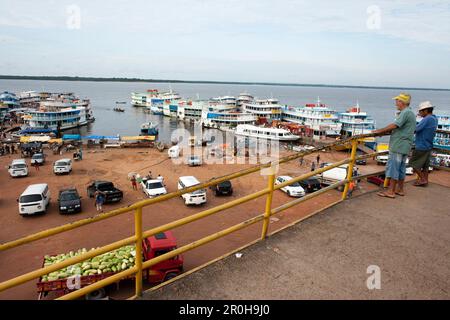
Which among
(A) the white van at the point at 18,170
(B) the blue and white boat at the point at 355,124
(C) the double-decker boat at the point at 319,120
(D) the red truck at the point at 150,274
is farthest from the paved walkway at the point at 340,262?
(B) the blue and white boat at the point at 355,124

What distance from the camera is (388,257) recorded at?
3723 millimetres

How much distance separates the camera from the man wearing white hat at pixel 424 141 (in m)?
5.89

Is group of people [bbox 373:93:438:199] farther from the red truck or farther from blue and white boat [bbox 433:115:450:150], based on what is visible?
blue and white boat [bbox 433:115:450:150]

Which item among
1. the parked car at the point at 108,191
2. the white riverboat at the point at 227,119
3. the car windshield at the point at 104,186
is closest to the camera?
the parked car at the point at 108,191

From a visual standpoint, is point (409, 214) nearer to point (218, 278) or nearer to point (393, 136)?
point (393, 136)

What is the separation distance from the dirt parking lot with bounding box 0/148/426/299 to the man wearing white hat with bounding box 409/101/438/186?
27.4 ft

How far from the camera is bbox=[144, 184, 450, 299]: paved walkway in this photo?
3.07 metres

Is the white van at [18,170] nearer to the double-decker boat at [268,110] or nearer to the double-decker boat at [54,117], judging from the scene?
the double-decker boat at [54,117]

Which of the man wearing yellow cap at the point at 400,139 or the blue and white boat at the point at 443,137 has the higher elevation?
the man wearing yellow cap at the point at 400,139

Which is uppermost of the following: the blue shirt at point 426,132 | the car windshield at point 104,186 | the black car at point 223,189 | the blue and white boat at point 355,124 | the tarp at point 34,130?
the blue shirt at point 426,132

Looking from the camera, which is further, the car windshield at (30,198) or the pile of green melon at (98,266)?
the car windshield at (30,198)

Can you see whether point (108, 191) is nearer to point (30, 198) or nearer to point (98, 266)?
point (30, 198)

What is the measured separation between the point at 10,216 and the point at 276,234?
720 inches

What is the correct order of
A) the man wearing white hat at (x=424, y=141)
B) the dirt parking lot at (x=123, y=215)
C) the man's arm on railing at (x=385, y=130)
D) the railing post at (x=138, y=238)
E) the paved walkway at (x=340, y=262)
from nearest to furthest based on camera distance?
1. the railing post at (x=138, y=238)
2. the paved walkway at (x=340, y=262)
3. the man's arm on railing at (x=385, y=130)
4. the man wearing white hat at (x=424, y=141)
5. the dirt parking lot at (x=123, y=215)
